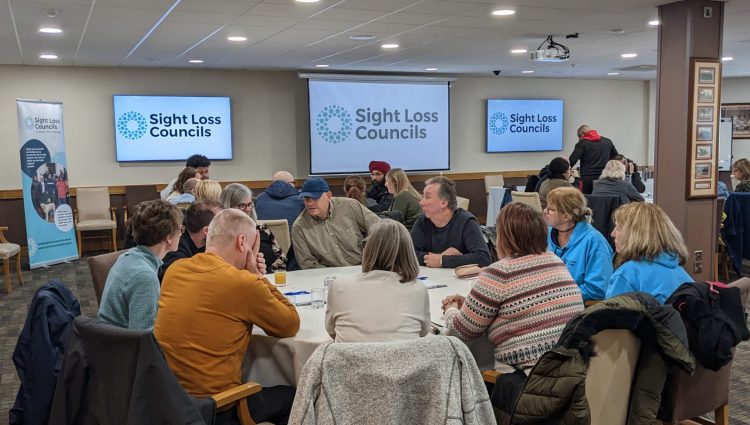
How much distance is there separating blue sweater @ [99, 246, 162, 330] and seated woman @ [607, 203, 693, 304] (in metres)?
2.06

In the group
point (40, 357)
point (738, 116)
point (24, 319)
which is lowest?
point (24, 319)

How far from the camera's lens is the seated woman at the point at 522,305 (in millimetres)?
2602

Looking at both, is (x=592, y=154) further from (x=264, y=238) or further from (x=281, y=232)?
(x=264, y=238)

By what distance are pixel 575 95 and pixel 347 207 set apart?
9638mm

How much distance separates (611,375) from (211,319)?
144 cm

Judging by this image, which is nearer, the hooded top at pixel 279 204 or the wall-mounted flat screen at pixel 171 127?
the hooded top at pixel 279 204

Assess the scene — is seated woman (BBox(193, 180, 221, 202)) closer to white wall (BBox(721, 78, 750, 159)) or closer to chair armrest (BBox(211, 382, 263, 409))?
chair armrest (BBox(211, 382, 263, 409))

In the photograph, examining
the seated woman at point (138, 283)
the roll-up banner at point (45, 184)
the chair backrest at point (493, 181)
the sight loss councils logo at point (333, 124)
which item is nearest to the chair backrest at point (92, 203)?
the roll-up banner at point (45, 184)

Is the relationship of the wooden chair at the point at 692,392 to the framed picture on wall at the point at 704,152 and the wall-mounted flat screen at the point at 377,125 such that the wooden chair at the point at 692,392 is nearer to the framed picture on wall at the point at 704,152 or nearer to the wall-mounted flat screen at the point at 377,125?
the framed picture on wall at the point at 704,152

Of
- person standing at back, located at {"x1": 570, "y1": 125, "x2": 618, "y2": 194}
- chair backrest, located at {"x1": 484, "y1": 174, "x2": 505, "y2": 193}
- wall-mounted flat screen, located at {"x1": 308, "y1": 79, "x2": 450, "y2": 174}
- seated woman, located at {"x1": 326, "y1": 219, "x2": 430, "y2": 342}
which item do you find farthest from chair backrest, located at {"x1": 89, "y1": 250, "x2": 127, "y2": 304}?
chair backrest, located at {"x1": 484, "y1": 174, "x2": 505, "y2": 193}

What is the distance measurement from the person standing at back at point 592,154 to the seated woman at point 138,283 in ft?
24.4

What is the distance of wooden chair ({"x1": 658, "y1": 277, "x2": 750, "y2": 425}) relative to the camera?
2.72m

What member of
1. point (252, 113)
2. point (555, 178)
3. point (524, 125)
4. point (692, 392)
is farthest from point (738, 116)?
point (692, 392)

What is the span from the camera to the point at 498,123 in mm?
12633
